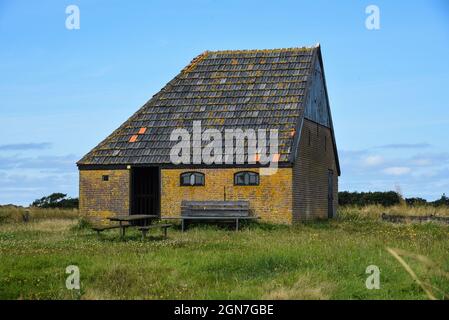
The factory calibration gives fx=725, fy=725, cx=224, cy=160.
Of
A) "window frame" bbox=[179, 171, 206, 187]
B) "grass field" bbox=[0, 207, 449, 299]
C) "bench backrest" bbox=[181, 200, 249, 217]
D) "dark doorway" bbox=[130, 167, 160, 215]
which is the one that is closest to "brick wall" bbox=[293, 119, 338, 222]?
"bench backrest" bbox=[181, 200, 249, 217]

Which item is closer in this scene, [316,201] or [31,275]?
[31,275]

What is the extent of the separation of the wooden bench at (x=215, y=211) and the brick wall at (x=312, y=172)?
205 centimetres

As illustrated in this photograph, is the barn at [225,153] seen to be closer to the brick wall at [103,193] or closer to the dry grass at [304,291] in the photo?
the brick wall at [103,193]

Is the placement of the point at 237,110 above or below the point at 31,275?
above

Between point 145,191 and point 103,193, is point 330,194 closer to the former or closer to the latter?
point 145,191

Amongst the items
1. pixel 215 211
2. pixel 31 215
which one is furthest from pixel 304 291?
pixel 31 215

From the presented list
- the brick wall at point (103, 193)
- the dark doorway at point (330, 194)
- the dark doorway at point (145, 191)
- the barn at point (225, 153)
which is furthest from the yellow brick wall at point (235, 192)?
the dark doorway at point (330, 194)

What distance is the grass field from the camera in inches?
450

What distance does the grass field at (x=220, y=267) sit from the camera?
450 inches

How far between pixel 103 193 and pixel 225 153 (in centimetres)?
510

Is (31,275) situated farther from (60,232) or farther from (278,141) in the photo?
(278,141)

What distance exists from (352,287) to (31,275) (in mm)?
5986

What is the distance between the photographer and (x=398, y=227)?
84.1 ft
